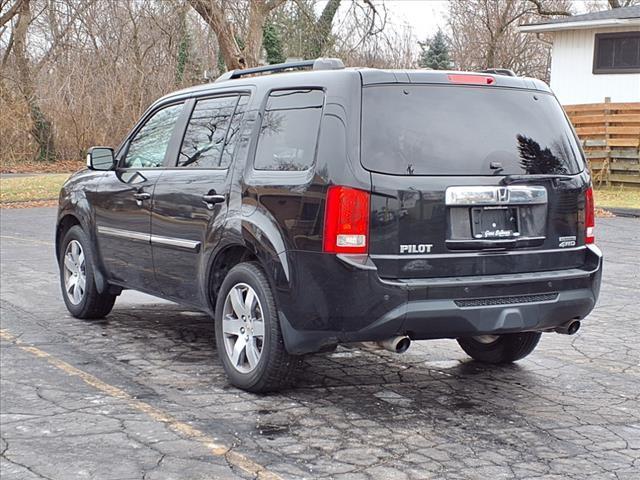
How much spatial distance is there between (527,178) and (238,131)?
178cm

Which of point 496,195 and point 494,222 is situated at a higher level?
point 496,195

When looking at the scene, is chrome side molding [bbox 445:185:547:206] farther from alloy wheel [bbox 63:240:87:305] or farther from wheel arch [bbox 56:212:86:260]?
wheel arch [bbox 56:212:86:260]

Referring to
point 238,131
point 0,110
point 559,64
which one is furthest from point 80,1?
point 238,131

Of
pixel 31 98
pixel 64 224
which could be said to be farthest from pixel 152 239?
pixel 31 98

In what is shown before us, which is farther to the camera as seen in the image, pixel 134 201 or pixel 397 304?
pixel 134 201

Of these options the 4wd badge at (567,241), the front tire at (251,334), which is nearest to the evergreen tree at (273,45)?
the front tire at (251,334)

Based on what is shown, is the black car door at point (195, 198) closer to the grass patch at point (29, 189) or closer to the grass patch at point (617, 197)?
the grass patch at point (617, 197)

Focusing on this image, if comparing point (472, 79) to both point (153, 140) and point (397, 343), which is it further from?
point (153, 140)

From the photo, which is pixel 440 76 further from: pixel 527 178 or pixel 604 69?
pixel 604 69

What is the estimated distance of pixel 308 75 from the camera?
557 cm

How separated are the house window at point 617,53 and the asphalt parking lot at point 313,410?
1994 cm

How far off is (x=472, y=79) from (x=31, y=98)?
97.6 feet

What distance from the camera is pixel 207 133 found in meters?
6.39

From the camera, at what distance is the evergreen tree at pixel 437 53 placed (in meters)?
52.2
